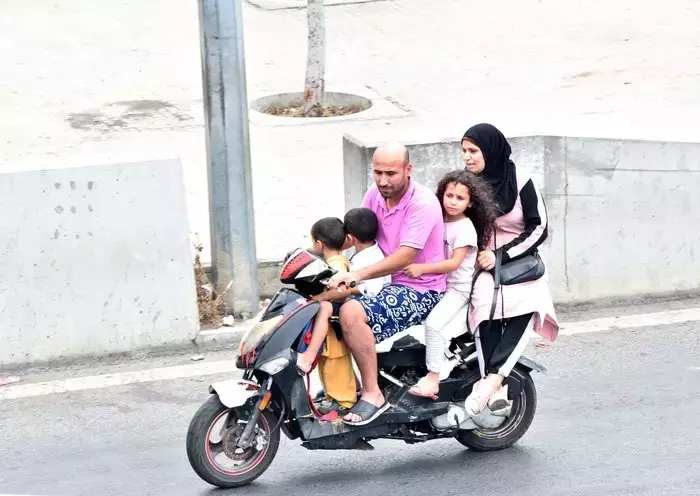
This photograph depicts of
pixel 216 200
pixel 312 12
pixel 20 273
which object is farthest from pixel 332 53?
pixel 20 273

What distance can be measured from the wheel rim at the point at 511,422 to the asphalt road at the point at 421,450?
0.10 m

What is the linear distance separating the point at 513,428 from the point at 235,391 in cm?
154

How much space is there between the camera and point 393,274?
5449 millimetres

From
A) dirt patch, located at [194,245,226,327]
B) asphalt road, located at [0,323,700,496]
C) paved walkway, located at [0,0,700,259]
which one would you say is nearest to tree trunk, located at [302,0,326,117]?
paved walkway, located at [0,0,700,259]

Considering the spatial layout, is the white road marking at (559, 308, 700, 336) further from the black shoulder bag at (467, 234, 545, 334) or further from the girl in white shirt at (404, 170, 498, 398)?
the girl in white shirt at (404, 170, 498, 398)

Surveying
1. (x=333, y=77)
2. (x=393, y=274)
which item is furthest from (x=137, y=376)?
(x=333, y=77)

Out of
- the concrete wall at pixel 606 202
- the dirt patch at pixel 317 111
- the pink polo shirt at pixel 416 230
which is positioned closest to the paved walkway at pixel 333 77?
the dirt patch at pixel 317 111

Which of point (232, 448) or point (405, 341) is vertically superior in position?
point (405, 341)

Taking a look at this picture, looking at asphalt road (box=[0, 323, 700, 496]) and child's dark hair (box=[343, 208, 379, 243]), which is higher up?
child's dark hair (box=[343, 208, 379, 243])

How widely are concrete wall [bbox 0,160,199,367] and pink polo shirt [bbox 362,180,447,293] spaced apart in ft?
6.82

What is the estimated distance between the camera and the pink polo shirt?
17.3 feet

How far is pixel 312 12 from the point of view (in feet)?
40.6

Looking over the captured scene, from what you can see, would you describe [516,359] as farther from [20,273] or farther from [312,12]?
[312,12]

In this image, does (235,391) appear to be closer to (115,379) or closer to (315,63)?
(115,379)
